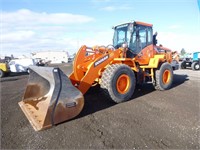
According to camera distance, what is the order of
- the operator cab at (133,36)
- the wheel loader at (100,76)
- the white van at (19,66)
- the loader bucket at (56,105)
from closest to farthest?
the loader bucket at (56,105), the wheel loader at (100,76), the operator cab at (133,36), the white van at (19,66)

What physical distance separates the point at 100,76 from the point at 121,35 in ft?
7.67

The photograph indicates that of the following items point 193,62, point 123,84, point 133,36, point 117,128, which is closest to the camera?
point 117,128

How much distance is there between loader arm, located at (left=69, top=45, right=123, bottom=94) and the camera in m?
5.74

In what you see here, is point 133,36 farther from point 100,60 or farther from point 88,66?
point 88,66

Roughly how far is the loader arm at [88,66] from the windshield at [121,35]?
1.20m

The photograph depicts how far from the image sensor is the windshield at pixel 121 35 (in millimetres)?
7500

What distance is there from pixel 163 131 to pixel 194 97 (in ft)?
11.2

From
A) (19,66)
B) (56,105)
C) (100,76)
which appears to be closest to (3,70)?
(19,66)

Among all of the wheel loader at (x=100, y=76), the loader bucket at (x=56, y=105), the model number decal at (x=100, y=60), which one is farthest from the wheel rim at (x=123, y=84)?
the loader bucket at (x=56, y=105)

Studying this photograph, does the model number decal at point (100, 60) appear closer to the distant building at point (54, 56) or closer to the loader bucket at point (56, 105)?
the loader bucket at point (56, 105)

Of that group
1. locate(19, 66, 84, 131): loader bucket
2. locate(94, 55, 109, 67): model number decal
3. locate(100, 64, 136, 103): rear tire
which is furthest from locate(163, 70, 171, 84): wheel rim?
locate(19, 66, 84, 131): loader bucket

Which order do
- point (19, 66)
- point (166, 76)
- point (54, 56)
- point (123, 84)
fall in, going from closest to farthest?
point (123, 84) < point (166, 76) < point (19, 66) < point (54, 56)

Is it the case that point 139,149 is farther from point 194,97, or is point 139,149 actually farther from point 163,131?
point 194,97

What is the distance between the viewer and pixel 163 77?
8117mm
